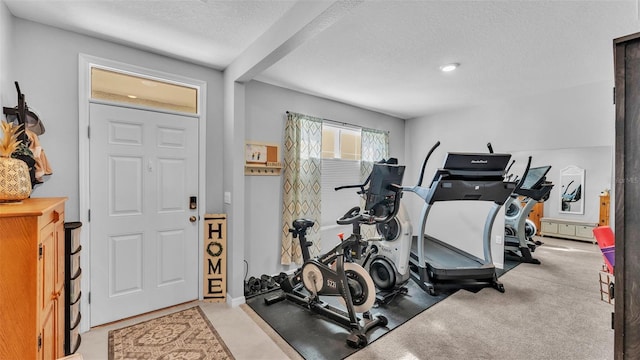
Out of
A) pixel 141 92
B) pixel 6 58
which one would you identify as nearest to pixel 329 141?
pixel 141 92

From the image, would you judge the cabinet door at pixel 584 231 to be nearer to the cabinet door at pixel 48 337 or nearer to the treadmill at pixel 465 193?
the treadmill at pixel 465 193

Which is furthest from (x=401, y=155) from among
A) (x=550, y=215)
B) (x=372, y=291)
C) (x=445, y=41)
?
(x=372, y=291)

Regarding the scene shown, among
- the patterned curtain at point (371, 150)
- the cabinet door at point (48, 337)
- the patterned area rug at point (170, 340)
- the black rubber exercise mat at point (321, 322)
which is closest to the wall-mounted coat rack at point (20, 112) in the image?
the cabinet door at point (48, 337)

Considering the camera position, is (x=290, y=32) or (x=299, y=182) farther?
(x=299, y=182)

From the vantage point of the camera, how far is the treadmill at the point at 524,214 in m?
3.78

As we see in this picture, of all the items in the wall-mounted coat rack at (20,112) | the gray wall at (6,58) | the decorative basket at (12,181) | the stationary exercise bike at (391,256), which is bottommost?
the stationary exercise bike at (391,256)

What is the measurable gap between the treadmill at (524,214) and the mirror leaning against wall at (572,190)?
0.15 m

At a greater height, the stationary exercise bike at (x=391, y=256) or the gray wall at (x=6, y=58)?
the gray wall at (x=6, y=58)

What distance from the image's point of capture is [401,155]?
5.43m

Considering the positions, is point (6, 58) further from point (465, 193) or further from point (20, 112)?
point (465, 193)

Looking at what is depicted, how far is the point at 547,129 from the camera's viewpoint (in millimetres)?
3732

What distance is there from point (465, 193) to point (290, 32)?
2.51m

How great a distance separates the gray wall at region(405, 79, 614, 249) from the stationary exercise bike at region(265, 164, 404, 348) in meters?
2.28

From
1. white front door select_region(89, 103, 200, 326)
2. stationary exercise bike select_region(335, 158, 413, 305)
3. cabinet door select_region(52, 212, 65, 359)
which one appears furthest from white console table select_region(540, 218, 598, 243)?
cabinet door select_region(52, 212, 65, 359)
